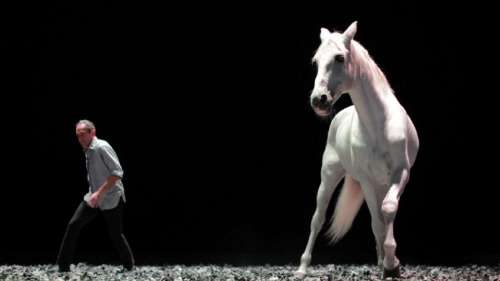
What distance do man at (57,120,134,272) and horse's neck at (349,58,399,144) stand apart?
6.41 feet

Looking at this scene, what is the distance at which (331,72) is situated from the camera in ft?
16.5

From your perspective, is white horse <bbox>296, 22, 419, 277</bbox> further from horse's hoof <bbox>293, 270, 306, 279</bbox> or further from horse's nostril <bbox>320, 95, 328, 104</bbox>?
horse's hoof <bbox>293, 270, 306, 279</bbox>

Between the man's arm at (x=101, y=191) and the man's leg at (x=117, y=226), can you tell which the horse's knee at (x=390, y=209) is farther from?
the man's leg at (x=117, y=226)

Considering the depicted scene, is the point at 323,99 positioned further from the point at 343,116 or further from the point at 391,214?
the point at 343,116

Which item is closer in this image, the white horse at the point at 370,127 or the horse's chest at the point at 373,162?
the white horse at the point at 370,127

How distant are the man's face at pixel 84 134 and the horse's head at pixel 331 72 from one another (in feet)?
6.31

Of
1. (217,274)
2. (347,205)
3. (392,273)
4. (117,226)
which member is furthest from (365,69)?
(117,226)

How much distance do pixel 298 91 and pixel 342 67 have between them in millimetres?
2962

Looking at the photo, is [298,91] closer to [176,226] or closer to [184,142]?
[184,142]

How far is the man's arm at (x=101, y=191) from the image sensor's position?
20.3ft

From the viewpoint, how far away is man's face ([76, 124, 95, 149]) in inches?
243

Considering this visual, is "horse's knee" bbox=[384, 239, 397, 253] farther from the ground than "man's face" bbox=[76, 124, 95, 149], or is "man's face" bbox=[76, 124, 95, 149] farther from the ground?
"man's face" bbox=[76, 124, 95, 149]

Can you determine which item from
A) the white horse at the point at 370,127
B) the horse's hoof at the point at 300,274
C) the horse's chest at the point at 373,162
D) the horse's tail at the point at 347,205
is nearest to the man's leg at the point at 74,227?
the horse's hoof at the point at 300,274

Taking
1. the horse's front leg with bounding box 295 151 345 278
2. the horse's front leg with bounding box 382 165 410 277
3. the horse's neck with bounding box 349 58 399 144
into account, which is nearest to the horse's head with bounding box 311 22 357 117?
the horse's neck with bounding box 349 58 399 144
